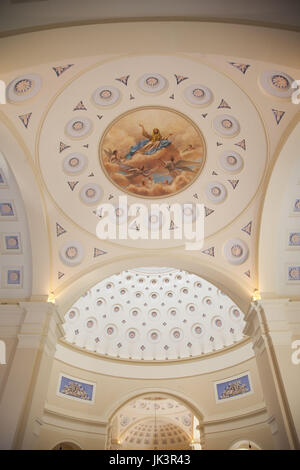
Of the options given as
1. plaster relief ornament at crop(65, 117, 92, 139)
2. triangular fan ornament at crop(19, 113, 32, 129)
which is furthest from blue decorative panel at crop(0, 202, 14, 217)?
plaster relief ornament at crop(65, 117, 92, 139)

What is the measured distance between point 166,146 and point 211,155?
4.70 ft

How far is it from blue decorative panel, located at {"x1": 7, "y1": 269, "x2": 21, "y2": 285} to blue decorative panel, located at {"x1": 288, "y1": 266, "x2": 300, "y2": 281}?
8.97 m

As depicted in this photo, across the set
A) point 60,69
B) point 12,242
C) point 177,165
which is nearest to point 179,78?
point 177,165

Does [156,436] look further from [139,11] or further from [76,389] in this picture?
[139,11]

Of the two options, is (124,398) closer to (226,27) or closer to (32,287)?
(32,287)

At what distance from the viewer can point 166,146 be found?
896 cm

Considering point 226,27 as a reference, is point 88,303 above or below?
above

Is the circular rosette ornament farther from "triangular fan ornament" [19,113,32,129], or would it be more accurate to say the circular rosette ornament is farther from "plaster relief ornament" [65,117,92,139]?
"triangular fan ornament" [19,113,32,129]

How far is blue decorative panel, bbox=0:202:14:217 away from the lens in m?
9.19

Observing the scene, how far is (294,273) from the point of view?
9.71m

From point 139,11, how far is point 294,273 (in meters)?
8.62

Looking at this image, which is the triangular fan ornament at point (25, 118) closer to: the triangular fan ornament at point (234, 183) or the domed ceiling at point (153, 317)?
the triangular fan ornament at point (234, 183)

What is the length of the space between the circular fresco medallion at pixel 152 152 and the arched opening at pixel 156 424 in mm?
16341
